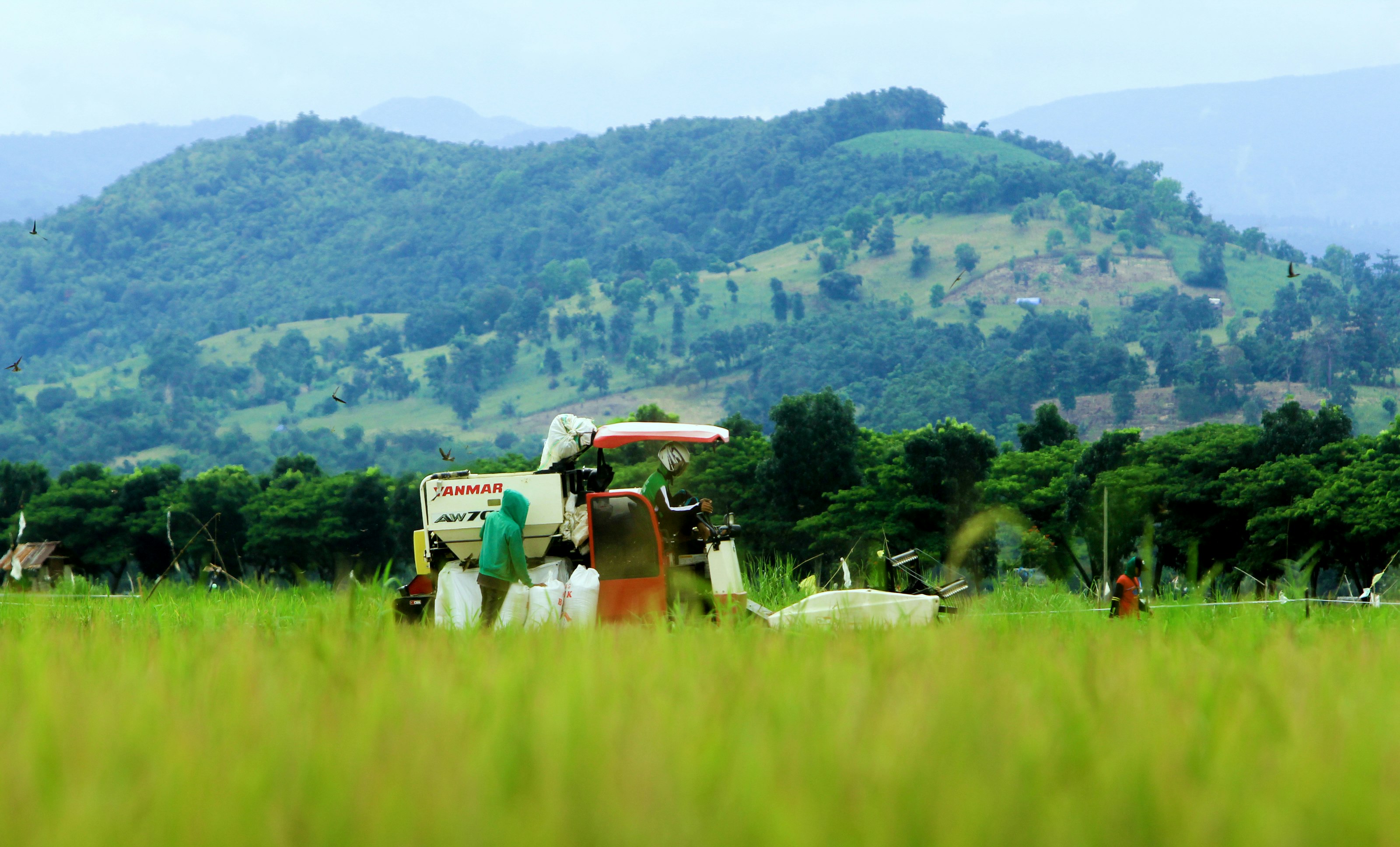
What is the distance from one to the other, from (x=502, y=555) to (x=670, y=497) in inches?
84.7

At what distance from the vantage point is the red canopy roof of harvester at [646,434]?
34.4ft

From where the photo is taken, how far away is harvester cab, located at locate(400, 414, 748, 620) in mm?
9570

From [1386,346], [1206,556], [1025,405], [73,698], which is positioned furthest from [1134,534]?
[1386,346]

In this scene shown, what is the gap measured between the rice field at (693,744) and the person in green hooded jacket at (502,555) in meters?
4.10

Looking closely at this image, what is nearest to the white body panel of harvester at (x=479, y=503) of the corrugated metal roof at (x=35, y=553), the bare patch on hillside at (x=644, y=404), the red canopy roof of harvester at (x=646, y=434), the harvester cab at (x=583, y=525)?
the harvester cab at (x=583, y=525)

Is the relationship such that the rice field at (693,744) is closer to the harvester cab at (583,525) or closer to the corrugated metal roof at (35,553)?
the harvester cab at (583,525)

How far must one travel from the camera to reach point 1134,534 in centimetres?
5138

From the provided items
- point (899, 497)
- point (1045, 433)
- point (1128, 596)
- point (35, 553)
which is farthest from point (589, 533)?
point (35, 553)

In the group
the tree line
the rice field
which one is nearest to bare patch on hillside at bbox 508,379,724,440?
the tree line

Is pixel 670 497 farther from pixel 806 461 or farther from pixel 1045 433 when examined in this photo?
pixel 1045 433

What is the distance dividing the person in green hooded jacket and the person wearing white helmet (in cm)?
134

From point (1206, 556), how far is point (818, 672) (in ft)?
167

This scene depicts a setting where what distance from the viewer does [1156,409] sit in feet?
522

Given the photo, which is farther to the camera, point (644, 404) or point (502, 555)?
point (644, 404)
